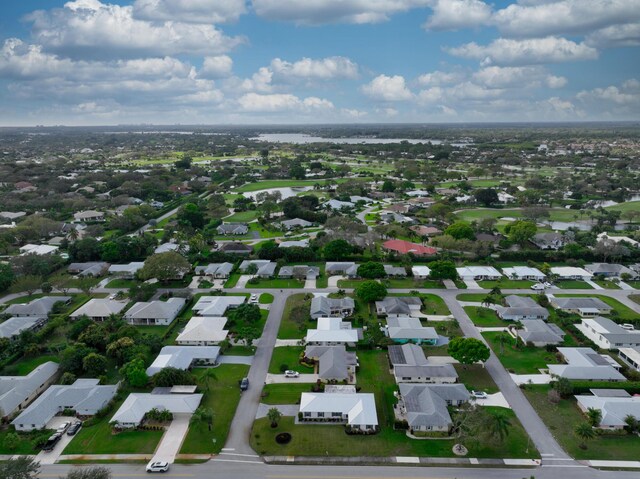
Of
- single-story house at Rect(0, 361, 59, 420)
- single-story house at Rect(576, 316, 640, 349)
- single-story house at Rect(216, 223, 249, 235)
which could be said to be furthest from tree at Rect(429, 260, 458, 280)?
single-story house at Rect(0, 361, 59, 420)

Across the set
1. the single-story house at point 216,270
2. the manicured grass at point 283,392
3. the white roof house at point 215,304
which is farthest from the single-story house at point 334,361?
the single-story house at point 216,270

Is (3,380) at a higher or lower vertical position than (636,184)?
lower

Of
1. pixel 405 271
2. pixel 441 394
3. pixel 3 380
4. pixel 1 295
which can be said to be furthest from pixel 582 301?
pixel 1 295

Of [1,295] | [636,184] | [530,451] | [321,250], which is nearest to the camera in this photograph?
[530,451]

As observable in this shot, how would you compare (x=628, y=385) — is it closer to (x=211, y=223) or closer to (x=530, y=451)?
(x=530, y=451)

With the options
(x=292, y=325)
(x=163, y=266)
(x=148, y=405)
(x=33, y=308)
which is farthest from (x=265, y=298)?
(x=33, y=308)

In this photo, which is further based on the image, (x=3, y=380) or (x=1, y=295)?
(x=1, y=295)

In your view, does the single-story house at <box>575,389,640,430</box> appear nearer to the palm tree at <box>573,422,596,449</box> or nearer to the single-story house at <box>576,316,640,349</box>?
the palm tree at <box>573,422,596,449</box>

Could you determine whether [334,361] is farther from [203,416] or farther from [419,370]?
[203,416]
